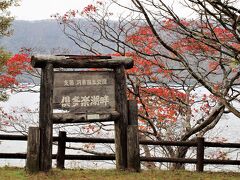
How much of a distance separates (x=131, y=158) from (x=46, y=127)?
213 centimetres

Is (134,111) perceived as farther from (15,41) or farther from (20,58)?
(15,41)

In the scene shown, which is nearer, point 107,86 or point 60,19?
point 107,86

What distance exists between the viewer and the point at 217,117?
1322 centimetres

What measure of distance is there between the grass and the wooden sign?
144cm

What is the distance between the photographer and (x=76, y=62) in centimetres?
946

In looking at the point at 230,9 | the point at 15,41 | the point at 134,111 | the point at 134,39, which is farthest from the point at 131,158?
the point at 15,41

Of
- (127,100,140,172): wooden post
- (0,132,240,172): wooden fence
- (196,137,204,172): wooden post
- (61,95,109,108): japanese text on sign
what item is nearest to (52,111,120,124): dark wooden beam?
(61,95,109,108): japanese text on sign

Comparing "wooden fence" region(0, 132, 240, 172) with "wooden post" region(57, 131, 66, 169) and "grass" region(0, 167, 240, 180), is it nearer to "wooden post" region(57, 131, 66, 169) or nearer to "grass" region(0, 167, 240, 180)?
"wooden post" region(57, 131, 66, 169)

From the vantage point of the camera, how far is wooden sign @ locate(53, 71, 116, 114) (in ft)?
30.5

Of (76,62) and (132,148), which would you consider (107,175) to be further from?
(76,62)

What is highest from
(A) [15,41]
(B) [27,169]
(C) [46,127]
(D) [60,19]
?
(A) [15,41]

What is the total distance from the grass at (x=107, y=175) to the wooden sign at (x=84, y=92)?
144 cm

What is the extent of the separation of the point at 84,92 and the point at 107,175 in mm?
1975

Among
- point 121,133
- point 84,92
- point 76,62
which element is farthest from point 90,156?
point 76,62
